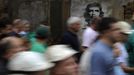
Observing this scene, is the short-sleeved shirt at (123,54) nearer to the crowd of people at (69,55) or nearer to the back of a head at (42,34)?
the crowd of people at (69,55)

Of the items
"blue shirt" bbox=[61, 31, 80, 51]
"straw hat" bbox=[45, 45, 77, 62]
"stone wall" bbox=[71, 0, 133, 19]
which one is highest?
"straw hat" bbox=[45, 45, 77, 62]

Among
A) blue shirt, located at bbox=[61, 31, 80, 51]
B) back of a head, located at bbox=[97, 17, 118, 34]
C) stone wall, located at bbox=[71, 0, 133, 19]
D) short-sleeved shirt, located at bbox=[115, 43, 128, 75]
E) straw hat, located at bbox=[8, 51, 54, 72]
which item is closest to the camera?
straw hat, located at bbox=[8, 51, 54, 72]

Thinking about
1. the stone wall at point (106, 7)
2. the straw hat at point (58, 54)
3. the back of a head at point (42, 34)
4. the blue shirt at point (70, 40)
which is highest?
Result: the straw hat at point (58, 54)

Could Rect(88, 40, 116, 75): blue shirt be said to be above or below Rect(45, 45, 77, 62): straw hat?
below

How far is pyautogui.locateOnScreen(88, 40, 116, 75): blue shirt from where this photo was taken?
510 centimetres

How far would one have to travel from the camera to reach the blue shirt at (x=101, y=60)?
5102 mm

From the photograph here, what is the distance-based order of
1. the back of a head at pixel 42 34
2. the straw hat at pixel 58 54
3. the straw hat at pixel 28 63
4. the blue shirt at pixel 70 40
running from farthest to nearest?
1. the blue shirt at pixel 70 40
2. the back of a head at pixel 42 34
3. the straw hat at pixel 58 54
4. the straw hat at pixel 28 63

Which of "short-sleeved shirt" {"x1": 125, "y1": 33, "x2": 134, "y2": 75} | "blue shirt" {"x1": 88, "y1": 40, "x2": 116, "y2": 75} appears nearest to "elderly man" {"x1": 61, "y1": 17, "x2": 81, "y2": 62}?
"short-sleeved shirt" {"x1": 125, "y1": 33, "x2": 134, "y2": 75}

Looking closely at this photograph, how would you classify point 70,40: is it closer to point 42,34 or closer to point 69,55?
point 42,34

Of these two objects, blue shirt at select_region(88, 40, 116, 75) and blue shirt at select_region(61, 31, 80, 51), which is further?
blue shirt at select_region(61, 31, 80, 51)

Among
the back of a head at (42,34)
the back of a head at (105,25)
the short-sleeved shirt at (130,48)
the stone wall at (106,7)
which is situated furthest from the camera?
the stone wall at (106,7)

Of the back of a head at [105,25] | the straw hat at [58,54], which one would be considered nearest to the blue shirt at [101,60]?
the back of a head at [105,25]

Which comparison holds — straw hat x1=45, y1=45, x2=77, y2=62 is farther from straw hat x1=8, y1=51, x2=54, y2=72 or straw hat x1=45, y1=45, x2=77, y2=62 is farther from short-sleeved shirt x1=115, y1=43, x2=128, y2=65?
short-sleeved shirt x1=115, y1=43, x2=128, y2=65

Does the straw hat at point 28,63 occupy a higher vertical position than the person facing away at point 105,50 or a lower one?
higher
